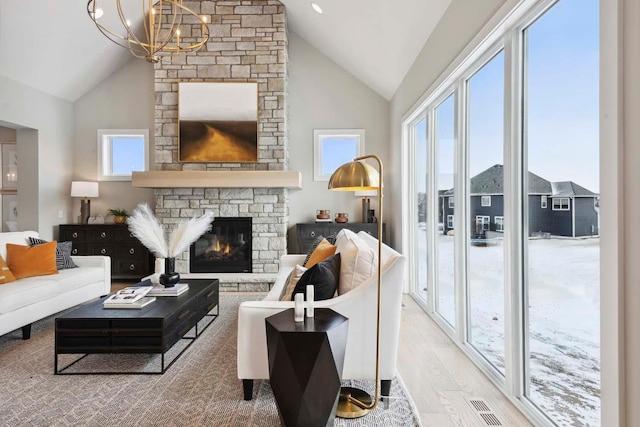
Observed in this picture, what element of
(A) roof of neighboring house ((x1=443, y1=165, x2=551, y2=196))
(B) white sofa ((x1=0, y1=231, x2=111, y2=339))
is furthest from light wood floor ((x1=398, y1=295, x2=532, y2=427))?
(B) white sofa ((x1=0, y1=231, x2=111, y2=339))

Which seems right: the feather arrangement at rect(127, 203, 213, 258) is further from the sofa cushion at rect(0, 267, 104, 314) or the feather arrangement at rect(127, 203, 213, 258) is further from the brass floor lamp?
the brass floor lamp

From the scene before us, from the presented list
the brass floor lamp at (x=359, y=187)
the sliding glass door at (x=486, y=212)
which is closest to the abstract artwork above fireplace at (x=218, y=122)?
the sliding glass door at (x=486, y=212)

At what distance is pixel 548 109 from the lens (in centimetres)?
179

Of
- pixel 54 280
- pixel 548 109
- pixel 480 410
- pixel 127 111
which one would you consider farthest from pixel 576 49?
pixel 127 111

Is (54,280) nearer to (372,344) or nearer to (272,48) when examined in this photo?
(372,344)

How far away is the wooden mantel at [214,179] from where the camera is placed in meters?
4.89

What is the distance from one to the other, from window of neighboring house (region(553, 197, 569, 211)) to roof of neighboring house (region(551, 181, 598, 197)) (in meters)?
0.02

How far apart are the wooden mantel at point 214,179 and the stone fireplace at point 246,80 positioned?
0.78 feet

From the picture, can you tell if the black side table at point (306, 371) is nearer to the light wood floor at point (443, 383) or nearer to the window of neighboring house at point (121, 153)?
the light wood floor at point (443, 383)

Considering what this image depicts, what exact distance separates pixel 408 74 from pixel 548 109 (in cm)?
264

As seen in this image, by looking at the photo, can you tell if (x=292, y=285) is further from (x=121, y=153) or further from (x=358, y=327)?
(x=121, y=153)

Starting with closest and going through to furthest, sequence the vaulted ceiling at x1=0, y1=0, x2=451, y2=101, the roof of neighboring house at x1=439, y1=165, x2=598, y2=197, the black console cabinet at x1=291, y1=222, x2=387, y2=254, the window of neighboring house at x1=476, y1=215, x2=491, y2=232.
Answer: the roof of neighboring house at x1=439, y1=165, x2=598, y2=197 → the window of neighboring house at x1=476, y1=215, x2=491, y2=232 → the vaulted ceiling at x1=0, y1=0, x2=451, y2=101 → the black console cabinet at x1=291, y1=222, x2=387, y2=254

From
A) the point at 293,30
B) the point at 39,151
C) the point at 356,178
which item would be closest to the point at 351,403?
the point at 356,178

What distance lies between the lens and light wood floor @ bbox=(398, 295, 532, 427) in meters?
1.92
